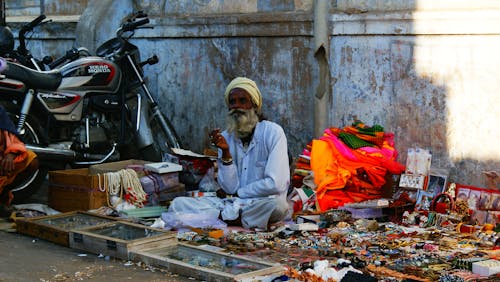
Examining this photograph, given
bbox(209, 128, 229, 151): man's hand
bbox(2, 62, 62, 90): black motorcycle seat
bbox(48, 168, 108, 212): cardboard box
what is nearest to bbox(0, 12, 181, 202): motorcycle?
bbox(2, 62, 62, 90): black motorcycle seat

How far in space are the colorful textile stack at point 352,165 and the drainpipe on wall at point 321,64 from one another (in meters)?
0.51

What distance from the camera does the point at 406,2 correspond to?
327 inches

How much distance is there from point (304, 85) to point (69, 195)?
262 cm

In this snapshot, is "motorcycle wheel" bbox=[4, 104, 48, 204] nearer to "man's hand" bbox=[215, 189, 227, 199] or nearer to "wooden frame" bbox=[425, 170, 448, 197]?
"man's hand" bbox=[215, 189, 227, 199]

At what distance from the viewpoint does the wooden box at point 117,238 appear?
6297 mm

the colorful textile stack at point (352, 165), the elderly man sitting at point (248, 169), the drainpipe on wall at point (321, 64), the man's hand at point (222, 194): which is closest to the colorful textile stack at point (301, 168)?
the colorful textile stack at point (352, 165)

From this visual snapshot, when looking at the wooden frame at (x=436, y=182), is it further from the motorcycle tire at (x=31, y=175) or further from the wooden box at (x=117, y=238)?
the motorcycle tire at (x=31, y=175)

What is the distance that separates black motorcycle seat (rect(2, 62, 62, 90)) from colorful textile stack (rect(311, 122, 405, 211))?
2619mm

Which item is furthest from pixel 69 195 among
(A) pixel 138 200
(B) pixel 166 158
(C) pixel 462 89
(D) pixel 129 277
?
(C) pixel 462 89

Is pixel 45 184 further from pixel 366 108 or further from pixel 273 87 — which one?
pixel 366 108

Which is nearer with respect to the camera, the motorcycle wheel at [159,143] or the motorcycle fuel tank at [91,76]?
the motorcycle fuel tank at [91,76]

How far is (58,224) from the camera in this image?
→ 7113 millimetres

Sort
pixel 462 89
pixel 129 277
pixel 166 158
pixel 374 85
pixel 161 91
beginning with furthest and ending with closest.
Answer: pixel 161 91 < pixel 166 158 < pixel 374 85 < pixel 462 89 < pixel 129 277

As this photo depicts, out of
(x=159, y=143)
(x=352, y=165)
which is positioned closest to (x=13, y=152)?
(x=159, y=143)
